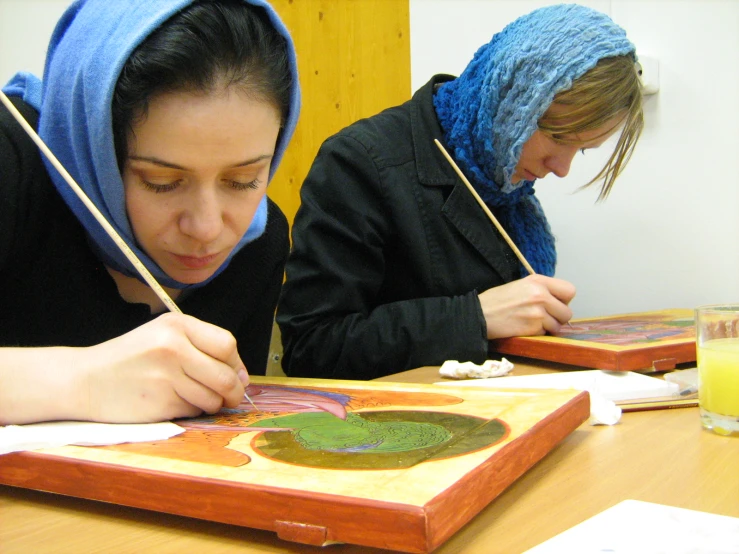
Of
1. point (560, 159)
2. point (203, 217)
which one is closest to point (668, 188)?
point (560, 159)

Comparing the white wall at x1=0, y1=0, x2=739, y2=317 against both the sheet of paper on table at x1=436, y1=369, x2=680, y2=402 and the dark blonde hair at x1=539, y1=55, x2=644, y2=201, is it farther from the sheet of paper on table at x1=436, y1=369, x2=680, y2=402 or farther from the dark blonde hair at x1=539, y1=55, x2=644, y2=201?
the sheet of paper on table at x1=436, y1=369, x2=680, y2=402

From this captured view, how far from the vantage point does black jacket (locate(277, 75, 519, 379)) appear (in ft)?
3.92

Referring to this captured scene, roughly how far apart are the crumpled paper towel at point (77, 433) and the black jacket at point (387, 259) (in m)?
0.59

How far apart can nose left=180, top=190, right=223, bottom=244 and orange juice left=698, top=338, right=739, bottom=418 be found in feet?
1.68

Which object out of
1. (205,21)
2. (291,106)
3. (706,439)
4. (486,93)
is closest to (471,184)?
(486,93)

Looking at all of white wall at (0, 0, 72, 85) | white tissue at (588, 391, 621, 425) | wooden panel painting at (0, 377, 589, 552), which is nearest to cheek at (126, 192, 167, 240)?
wooden panel painting at (0, 377, 589, 552)

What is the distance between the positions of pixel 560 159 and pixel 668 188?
57 centimetres

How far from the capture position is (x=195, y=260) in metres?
0.88

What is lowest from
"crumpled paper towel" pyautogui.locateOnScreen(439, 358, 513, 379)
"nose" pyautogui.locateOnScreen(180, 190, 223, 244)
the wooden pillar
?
"crumpled paper towel" pyautogui.locateOnScreen(439, 358, 513, 379)

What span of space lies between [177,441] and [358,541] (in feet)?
0.72

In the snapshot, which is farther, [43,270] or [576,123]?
[576,123]

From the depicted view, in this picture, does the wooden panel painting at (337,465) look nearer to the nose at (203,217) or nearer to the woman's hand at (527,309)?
the nose at (203,217)

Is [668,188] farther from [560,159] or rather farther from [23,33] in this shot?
[23,33]

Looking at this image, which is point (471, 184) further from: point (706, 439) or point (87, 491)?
point (87, 491)
